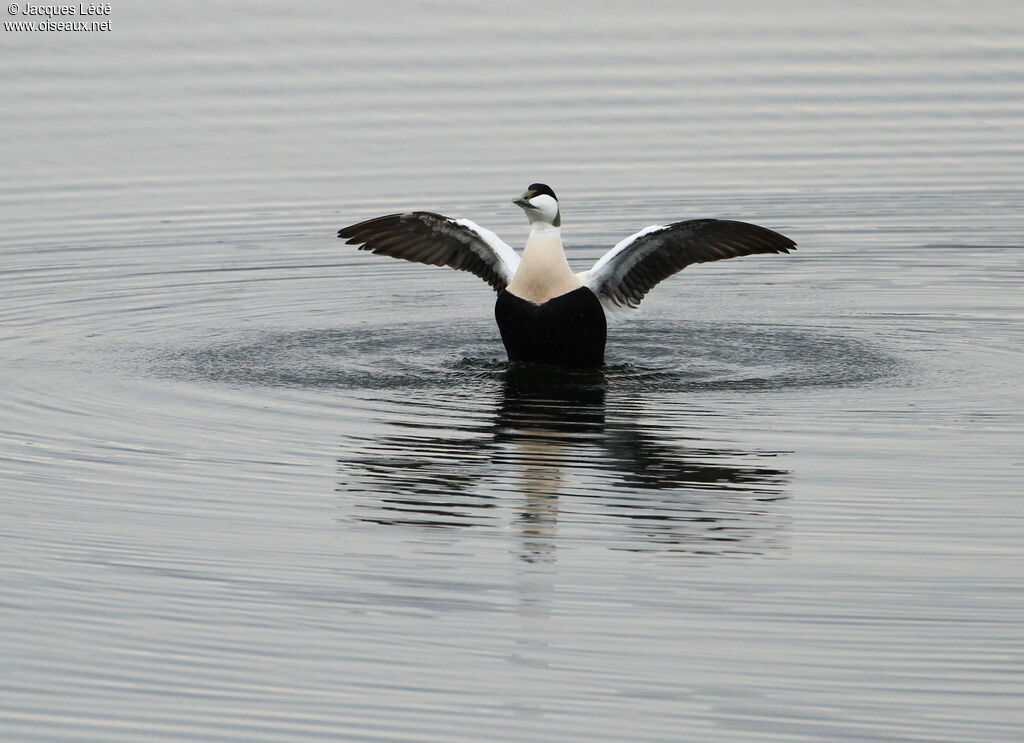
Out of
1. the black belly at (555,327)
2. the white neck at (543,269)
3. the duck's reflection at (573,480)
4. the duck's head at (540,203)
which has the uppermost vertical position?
the duck's head at (540,203)

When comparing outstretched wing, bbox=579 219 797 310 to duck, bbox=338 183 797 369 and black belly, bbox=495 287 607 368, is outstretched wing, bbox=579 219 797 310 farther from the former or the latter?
black belly, bbox=495 287 607 368

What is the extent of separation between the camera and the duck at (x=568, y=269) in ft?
46.4

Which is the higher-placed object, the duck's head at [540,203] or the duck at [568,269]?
the duck's head at [540,203]

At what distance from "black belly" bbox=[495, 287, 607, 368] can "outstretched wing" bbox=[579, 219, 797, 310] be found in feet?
1.45

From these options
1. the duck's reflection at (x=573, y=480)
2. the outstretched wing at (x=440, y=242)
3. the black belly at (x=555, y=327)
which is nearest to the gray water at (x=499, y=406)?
the duck's reflection at (x=573, y=480)

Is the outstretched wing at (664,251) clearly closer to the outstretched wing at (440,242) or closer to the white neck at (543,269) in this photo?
the white neck at (543,269)

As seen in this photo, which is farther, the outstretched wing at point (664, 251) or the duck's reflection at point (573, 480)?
the outstretched wing at point (664, 251)

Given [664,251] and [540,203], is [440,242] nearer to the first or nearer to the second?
[540,203]

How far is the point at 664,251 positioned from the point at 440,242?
1.80 m

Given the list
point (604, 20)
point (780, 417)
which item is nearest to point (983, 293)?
point (780, 417)

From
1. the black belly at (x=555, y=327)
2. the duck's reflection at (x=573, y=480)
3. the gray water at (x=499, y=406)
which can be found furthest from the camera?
the black belly at (x=555, y=327)

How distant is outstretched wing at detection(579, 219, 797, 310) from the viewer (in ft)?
46.6

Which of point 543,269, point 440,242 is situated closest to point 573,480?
point 543,269

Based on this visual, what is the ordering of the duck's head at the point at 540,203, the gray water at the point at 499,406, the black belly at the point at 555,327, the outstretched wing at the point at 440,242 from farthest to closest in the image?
the outstretched wing at the point at 440,242
the black belly at the point at 555,327
the duck's head at the point at 540,203
the gray water at the point at 499,406
